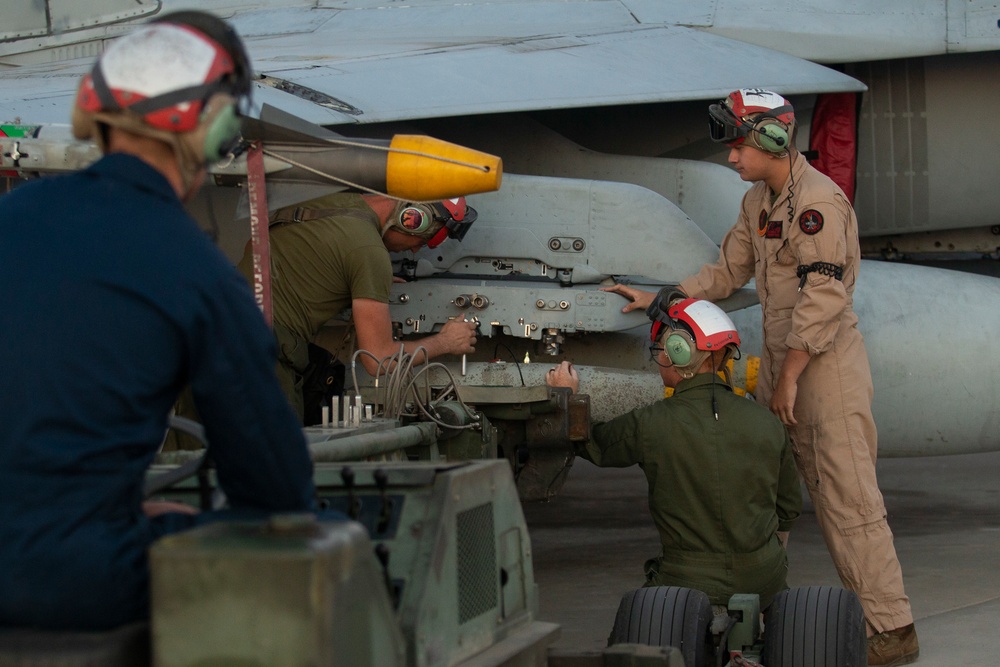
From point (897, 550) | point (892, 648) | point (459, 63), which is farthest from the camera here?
point (897, 550)

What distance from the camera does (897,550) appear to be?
6.53 meters

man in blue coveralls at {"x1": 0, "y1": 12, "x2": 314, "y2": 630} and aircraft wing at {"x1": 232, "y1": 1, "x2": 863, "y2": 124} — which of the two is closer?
man in blue coveralls at {"x1": 0, "y1": 12, "x2": 314, "y2": 630}

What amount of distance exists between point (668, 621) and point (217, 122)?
2266mm

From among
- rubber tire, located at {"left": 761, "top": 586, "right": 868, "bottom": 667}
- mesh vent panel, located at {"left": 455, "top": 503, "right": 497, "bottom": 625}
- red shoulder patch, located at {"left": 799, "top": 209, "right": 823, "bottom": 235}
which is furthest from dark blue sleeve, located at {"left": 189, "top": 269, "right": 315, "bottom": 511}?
red shoulder patch, located at {"left": 799, "top": 209, "right": 823, "bottom": 235}

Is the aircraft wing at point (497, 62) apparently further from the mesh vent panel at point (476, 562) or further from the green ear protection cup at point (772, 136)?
the mesh vent panel at point (476, 562)

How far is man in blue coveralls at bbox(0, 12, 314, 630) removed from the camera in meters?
1.95

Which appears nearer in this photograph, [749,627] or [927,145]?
[749,627]

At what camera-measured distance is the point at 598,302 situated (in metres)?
5.64

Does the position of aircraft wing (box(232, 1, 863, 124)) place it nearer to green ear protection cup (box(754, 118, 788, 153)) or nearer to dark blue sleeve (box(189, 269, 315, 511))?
green ear protection cup (box(754, 118, 788, 153))

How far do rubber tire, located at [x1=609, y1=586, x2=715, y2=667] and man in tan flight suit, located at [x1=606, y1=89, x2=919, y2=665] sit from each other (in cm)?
114

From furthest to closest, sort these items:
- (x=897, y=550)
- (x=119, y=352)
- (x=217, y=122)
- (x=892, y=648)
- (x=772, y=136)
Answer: (x=897, y=550), (x=772, y=136), (x=892, y=648), (x=217, y=122), (x=119, y=352)

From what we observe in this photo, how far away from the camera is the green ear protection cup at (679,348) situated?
4.42 metres

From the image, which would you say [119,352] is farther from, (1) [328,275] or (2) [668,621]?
(1) [328,275]

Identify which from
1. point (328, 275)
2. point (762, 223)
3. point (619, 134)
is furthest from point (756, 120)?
point (619, 134)
